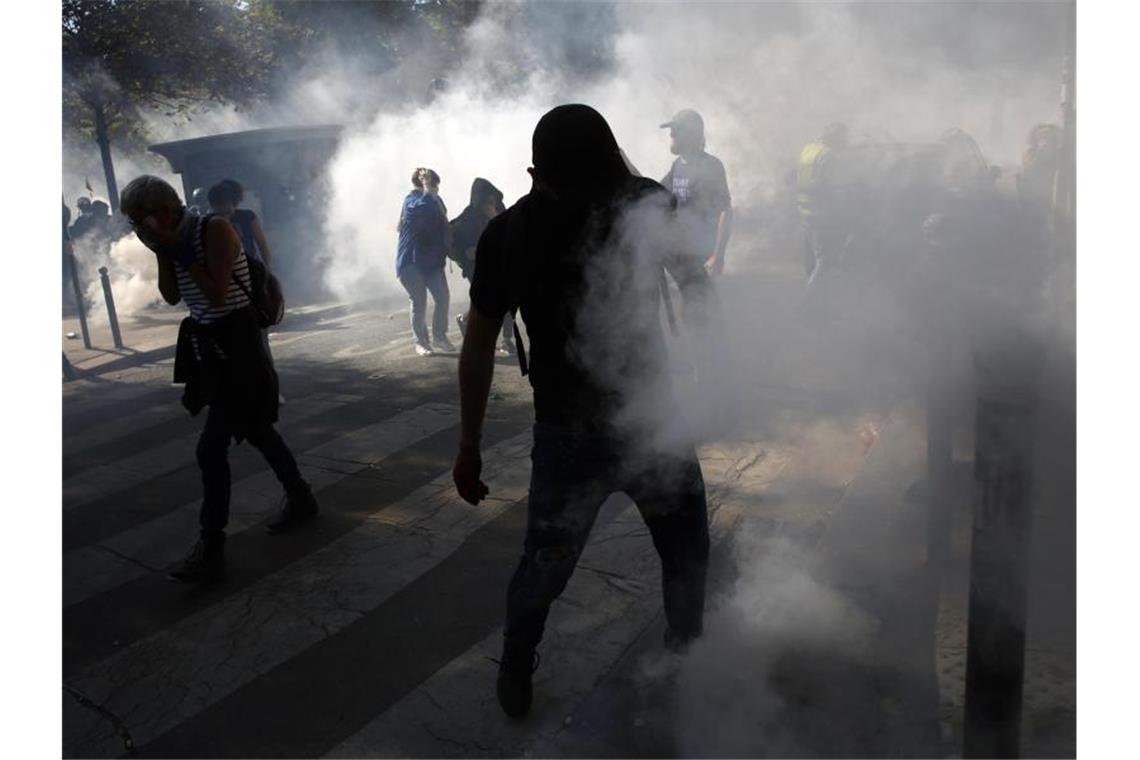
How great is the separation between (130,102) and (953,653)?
13445mm

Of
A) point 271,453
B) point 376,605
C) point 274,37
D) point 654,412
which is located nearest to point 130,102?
point 274,37

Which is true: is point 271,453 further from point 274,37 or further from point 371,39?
point 371,39

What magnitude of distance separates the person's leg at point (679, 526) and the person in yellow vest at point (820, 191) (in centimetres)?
137

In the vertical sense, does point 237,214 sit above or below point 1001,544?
above

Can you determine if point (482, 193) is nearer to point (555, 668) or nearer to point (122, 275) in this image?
point (555, 668)

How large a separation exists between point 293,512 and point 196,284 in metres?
1.09

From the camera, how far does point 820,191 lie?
3.82 metres

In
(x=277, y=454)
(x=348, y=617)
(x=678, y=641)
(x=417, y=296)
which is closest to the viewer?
(x=678, y=641)

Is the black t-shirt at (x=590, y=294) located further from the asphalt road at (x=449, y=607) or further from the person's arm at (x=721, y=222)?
the person's arm at (x=721, y=222)

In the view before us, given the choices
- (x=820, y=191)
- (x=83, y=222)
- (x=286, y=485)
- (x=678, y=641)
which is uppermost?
(x=83, y=222)

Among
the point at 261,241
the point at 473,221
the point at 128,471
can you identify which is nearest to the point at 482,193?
the point at 473,221

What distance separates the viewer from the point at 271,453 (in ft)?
11.7

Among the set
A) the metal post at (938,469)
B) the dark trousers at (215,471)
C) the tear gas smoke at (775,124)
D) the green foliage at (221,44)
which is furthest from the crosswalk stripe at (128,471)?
the green foliage at (221,44)

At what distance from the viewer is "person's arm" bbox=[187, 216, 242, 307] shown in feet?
10.2
